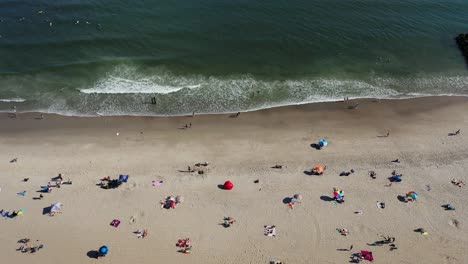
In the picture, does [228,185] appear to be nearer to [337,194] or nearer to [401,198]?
[337,194]

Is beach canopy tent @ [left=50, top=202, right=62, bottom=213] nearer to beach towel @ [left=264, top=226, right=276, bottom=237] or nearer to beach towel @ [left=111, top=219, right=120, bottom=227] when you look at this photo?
beach towel @ [left=111, top=219, right=120, bottom=227]

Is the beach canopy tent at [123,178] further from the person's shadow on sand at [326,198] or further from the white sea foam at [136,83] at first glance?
the person's shadow on sand at [326,198]

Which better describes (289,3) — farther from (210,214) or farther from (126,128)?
(210,214)

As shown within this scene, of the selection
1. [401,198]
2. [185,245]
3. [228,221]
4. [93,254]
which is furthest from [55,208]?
[401,198]

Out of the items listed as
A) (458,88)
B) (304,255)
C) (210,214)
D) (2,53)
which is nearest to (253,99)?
(210,214)

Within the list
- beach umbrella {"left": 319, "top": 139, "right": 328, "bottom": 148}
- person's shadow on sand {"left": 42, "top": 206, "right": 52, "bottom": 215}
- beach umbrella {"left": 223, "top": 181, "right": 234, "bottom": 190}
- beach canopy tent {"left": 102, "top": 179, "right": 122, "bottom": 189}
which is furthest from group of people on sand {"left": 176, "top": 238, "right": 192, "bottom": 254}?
beach umbrella {"left": 319, "top": 139, "right": 328, "bottom": 148}

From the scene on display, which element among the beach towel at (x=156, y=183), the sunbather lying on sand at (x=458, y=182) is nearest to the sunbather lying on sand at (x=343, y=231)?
the sunbather lying on sand at (x=458, y=182)
